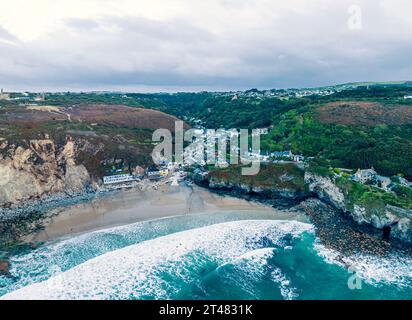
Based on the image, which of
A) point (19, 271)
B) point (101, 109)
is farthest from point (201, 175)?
point (101, 109)

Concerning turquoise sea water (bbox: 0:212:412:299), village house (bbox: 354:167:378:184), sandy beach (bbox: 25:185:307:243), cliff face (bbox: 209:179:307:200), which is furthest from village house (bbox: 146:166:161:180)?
village house (bbox: 354:167:378:184)

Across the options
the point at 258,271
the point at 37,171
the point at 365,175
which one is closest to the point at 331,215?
the point at 365,175

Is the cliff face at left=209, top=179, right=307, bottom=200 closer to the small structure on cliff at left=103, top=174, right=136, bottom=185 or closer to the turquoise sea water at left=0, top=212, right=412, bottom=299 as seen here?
the turquoise sea water at left=0, top=212, right=412, bottom=299

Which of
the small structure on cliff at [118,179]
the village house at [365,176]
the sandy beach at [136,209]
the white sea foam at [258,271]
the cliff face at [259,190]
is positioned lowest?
the white sea foam at [258,271]

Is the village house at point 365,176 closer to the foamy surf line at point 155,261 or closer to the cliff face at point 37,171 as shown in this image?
the foamy surf line at point 155,261

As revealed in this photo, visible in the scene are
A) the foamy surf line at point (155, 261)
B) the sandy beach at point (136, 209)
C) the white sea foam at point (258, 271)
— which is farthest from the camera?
the sandy beach at point (136, 209)

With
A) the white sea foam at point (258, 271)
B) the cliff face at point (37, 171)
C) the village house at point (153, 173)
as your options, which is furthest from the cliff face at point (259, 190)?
the cliff face at point (37, 171)

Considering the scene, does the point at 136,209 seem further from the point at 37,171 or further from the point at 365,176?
the point at 365,176
